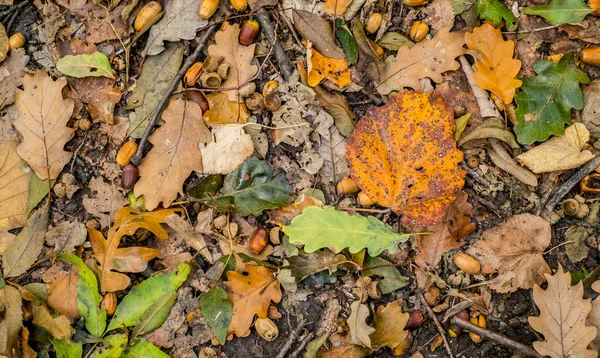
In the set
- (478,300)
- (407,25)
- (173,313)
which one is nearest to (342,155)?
(407,25)

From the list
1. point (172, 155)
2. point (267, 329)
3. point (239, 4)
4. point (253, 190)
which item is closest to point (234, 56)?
point (239, 4)

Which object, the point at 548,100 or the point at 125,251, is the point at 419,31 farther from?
the point at 125,251

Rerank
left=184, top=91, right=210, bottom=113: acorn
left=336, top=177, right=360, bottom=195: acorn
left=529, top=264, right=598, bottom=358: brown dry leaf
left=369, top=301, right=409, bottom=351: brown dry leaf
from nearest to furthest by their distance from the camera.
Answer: left=529, top=264, right=598, bottom=358: brown dry leaf
left=369, top=301, right=409, bottom=351: brown dry leaf
left=336, top=177, right=360, bottom=195: acorn
left=184, top=91, right=210, bottom=113: acorn

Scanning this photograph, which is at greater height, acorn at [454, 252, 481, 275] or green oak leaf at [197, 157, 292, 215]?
green oak leaf at [197, 157, 292, 215]

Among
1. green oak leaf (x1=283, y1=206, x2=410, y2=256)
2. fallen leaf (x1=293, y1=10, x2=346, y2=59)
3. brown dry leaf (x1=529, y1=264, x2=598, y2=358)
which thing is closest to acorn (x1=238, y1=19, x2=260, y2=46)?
fallen leaf (x1=293, y1=10, x2=346, y2=59)

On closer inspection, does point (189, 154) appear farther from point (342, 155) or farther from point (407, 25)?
point (407, 25)

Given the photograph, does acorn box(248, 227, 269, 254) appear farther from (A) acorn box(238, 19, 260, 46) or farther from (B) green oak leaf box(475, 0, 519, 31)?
(B) green oak leaf box(475, 0, 519, 31)

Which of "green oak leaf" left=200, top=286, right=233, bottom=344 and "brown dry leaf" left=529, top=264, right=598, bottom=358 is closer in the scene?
"brown dry leaf" left=529, top=264, right=598, bottom=358

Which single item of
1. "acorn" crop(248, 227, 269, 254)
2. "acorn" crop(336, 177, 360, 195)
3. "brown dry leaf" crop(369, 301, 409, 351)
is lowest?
"brown dry leaf" crop(369, 301, 409, 351)
